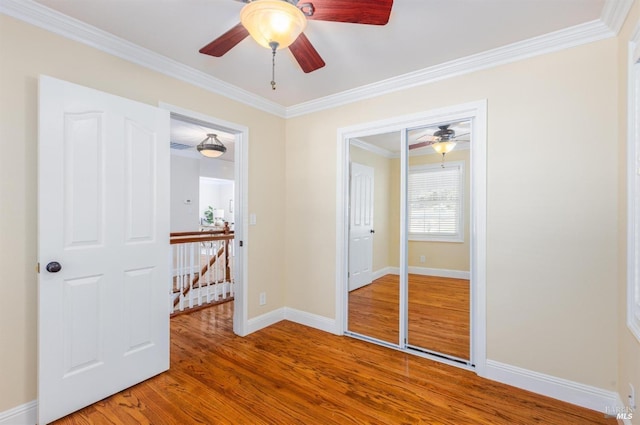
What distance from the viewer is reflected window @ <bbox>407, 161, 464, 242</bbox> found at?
2.68 metres

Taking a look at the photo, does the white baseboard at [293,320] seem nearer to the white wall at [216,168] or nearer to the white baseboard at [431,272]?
the white baseboard at [431,272]

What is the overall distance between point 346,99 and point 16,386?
11.2ft

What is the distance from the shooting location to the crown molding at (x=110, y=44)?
1.79 meters

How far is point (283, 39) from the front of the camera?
151 cm

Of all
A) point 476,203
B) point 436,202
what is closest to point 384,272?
point 436,202

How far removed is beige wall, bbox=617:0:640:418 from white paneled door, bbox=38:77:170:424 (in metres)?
3.10

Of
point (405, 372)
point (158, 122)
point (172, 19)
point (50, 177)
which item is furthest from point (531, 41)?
point (50, 177)

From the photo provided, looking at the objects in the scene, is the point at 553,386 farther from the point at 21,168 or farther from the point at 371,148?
the point at 21,168

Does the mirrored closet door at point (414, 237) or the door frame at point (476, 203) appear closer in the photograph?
the door frame at point (476, 203)

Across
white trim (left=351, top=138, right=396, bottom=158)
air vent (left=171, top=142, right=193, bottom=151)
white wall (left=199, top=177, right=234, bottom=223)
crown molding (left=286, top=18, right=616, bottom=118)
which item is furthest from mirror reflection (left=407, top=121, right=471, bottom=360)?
white wall (left=199, top=177, right=234, bottom=223)

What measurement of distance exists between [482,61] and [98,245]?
3219 mm

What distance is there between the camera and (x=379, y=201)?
3.11m

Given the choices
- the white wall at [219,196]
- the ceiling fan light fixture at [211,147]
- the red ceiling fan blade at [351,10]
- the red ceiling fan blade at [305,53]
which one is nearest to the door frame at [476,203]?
the red ceiling fan blade at [305,53]

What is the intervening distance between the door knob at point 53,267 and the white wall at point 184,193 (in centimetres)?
504
